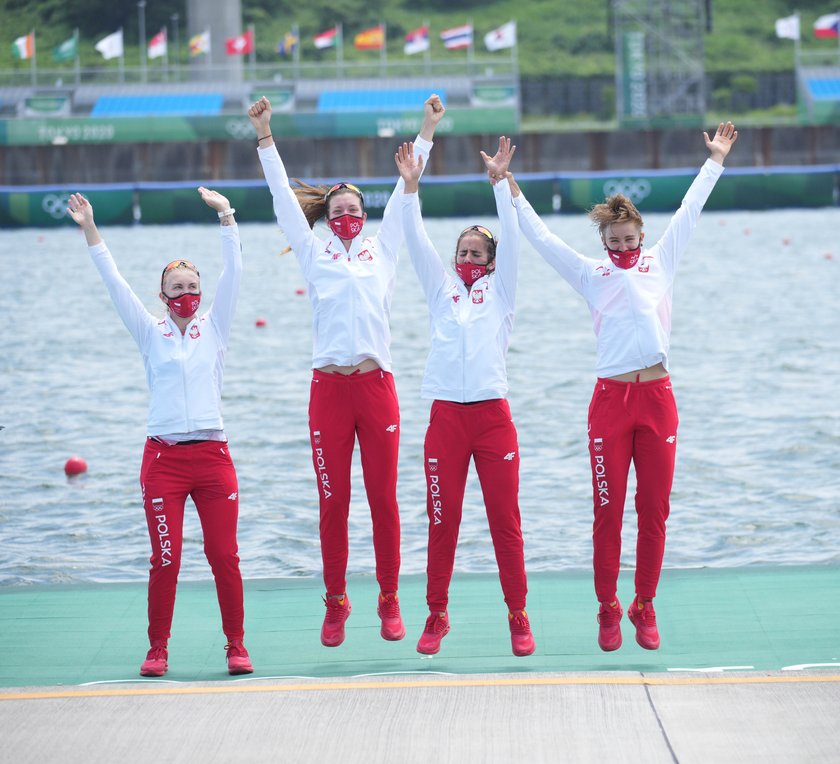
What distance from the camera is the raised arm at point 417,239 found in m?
6.84

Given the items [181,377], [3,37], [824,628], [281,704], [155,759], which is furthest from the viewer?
[3,37]

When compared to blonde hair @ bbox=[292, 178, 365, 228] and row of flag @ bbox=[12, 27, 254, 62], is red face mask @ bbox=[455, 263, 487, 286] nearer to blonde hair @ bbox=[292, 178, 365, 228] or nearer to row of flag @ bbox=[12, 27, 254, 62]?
blonde hair @ bbox=[292, 178, 365, 228]

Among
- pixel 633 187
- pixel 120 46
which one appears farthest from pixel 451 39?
pixel 633 187

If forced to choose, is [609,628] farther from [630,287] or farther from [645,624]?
[630,287]

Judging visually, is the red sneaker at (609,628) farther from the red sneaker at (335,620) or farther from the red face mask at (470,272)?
the red face mask at (470,272)

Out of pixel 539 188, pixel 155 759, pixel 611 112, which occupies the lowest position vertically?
pixel 155 759

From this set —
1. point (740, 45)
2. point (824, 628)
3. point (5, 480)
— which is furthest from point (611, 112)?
point (824, 628)

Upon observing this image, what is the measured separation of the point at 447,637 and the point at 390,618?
73cm

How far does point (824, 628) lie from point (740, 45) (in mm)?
66287

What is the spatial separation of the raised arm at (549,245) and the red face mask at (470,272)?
0.89ft

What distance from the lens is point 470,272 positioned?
22.5 ft

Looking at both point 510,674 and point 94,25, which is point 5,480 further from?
point 94,25

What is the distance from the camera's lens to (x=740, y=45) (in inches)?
2756

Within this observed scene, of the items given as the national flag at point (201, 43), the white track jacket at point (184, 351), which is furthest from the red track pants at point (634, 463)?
the national flag at point (201, 43)
